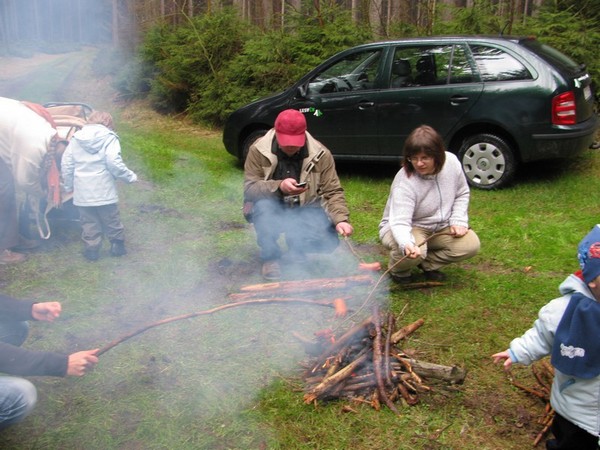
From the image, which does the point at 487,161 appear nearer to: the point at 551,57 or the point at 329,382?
the point at 551,57

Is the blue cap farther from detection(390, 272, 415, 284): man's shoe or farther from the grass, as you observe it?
detection(390, 272, 415, 284): man's shoe

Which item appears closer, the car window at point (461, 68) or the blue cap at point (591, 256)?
the blue cap at point (591, 256)

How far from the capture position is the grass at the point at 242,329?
9.30 feet

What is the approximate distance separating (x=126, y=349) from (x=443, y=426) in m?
2.03

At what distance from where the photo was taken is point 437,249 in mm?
4230

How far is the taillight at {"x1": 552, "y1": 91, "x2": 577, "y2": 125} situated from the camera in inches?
238

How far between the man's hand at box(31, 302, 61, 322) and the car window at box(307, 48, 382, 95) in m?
5.14

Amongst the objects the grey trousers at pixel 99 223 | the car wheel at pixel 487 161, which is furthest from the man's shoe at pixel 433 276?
the grey trousers at pixel 99 223

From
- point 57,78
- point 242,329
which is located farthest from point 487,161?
point 57,78

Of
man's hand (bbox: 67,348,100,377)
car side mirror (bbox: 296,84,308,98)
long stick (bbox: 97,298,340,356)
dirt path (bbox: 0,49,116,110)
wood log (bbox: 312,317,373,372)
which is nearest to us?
man's hand (bbox: 67,348,100,377)

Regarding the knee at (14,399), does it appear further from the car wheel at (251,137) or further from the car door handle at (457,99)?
the car wheel at (251,137)

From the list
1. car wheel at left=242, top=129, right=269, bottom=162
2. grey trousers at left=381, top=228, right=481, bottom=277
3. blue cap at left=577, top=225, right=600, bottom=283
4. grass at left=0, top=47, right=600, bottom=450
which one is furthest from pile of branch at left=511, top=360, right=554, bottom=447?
car wheel at left=242, top=129, right=269, bottom=162

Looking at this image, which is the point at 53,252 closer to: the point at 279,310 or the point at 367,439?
the point at 279,310

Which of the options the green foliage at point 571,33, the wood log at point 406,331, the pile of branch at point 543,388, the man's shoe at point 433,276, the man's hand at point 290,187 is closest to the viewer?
the pile of branch at point 543,388
